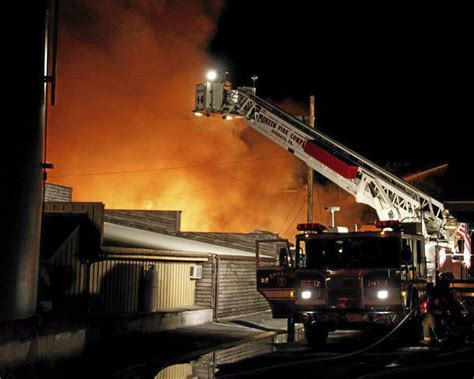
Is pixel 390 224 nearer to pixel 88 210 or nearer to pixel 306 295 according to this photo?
pixel 306 295

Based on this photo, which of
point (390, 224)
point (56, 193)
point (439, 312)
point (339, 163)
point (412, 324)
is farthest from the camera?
point (56, 193)

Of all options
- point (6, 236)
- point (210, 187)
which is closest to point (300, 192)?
point (210, 187)

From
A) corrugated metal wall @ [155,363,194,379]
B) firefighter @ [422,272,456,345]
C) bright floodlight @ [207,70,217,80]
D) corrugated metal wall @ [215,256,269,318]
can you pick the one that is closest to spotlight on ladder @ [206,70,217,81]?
bright floodlight @ [207,70,217,80]

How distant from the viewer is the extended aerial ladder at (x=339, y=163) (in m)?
17.5

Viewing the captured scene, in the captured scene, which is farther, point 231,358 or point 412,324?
point 412,324

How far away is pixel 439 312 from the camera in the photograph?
1212 cm

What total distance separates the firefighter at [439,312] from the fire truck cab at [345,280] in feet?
1.53

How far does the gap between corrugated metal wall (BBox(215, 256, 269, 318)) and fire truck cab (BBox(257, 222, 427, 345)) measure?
14.1ft

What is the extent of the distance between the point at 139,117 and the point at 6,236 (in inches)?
1169

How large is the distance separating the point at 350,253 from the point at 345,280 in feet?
2.95

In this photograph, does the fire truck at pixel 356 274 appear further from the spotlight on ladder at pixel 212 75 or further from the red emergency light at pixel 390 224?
the spotlight on ladder at pixel 212 75

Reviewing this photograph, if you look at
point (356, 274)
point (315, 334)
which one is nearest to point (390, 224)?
point (356, 274)

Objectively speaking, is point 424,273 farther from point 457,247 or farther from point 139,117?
point 139,117

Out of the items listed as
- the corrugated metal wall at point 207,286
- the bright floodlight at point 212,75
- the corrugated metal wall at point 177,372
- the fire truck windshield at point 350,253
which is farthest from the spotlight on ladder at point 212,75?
the corrugated metal wall at point 177,372
